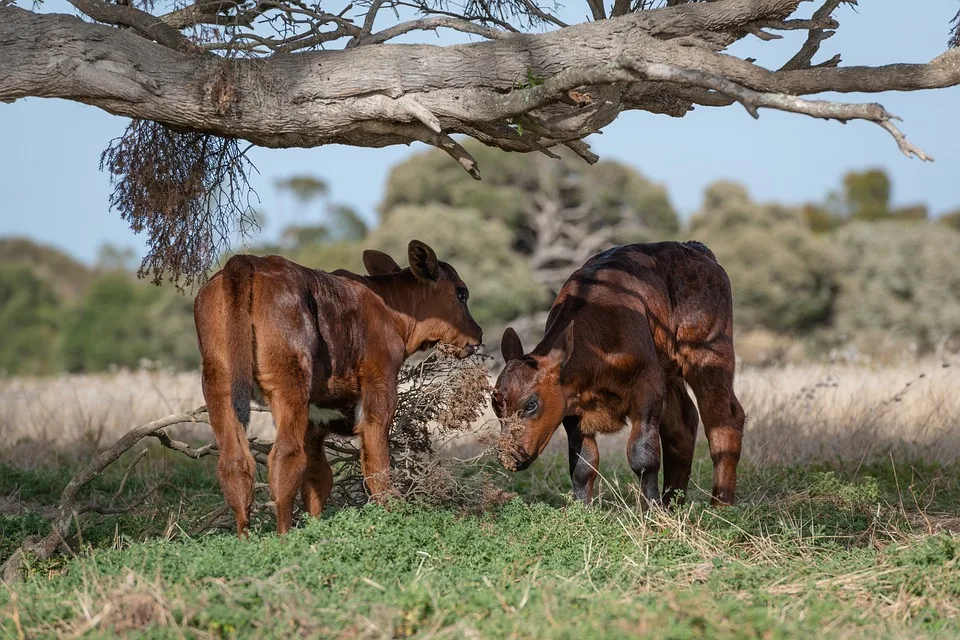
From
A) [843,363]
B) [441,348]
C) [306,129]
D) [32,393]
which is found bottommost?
[843,363]

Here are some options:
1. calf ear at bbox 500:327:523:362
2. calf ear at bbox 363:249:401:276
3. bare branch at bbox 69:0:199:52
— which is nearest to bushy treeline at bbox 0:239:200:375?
calf ear at bbox 363:249:401:276

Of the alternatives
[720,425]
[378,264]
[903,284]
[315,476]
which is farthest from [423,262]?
[903,284]

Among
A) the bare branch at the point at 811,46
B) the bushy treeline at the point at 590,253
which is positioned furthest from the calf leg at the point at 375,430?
the bushy treeline at the point at 590,253

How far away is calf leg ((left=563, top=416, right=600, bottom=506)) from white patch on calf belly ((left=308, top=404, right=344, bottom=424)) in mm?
1608

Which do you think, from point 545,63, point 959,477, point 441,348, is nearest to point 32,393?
point 441,348

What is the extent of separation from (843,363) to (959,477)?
9.22m

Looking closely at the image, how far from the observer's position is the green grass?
15.8 ft

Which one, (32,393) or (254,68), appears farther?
(32,393)

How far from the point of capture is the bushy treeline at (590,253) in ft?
102

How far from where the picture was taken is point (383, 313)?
290 inches

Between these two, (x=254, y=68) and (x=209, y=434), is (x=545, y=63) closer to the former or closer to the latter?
(x=254, y=68)

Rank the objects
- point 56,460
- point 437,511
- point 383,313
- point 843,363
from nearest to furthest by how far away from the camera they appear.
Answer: point 437,511 < point 383,313 < point 56,460 < point 843,363

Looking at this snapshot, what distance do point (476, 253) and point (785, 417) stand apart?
788 inches

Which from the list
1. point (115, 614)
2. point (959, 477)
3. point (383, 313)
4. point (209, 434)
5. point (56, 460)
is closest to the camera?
point (115, 614)
